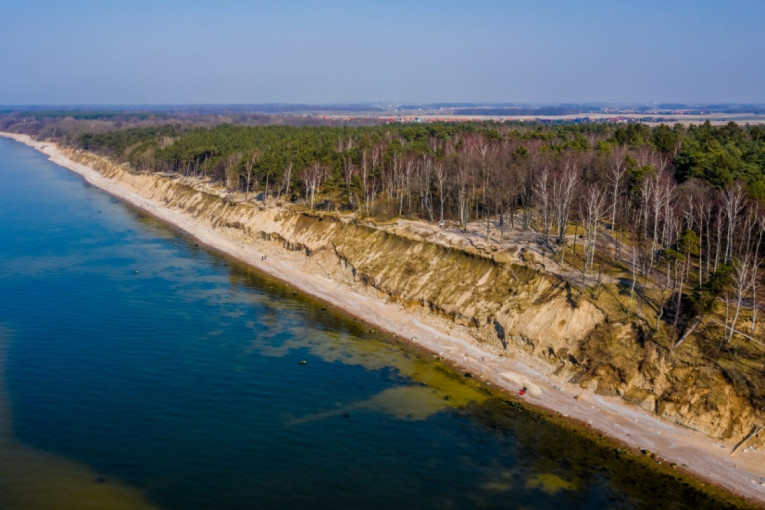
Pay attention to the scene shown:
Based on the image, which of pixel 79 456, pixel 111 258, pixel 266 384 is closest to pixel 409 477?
pixel 266 384

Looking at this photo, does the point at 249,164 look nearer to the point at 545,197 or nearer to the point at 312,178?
the point at 312,178

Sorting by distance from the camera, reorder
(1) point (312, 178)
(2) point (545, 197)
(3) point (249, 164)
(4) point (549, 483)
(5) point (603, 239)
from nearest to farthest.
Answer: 1. (4) point (549, 483)
2. (2) point (545, 197)
3. (5) point (603, 239)
4. (1) point (312, 178)
5. (3) point (249, 164)

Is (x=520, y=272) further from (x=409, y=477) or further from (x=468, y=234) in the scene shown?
(x=409, y=477)

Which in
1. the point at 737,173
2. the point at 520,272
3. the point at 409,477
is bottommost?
the point at 409,477

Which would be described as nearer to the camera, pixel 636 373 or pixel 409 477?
pixel 409 477

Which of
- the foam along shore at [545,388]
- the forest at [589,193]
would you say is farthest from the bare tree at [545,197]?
the foam along shore at [545,388]

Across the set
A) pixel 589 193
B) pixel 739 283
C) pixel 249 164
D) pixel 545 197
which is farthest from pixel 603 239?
pixel 249 164
